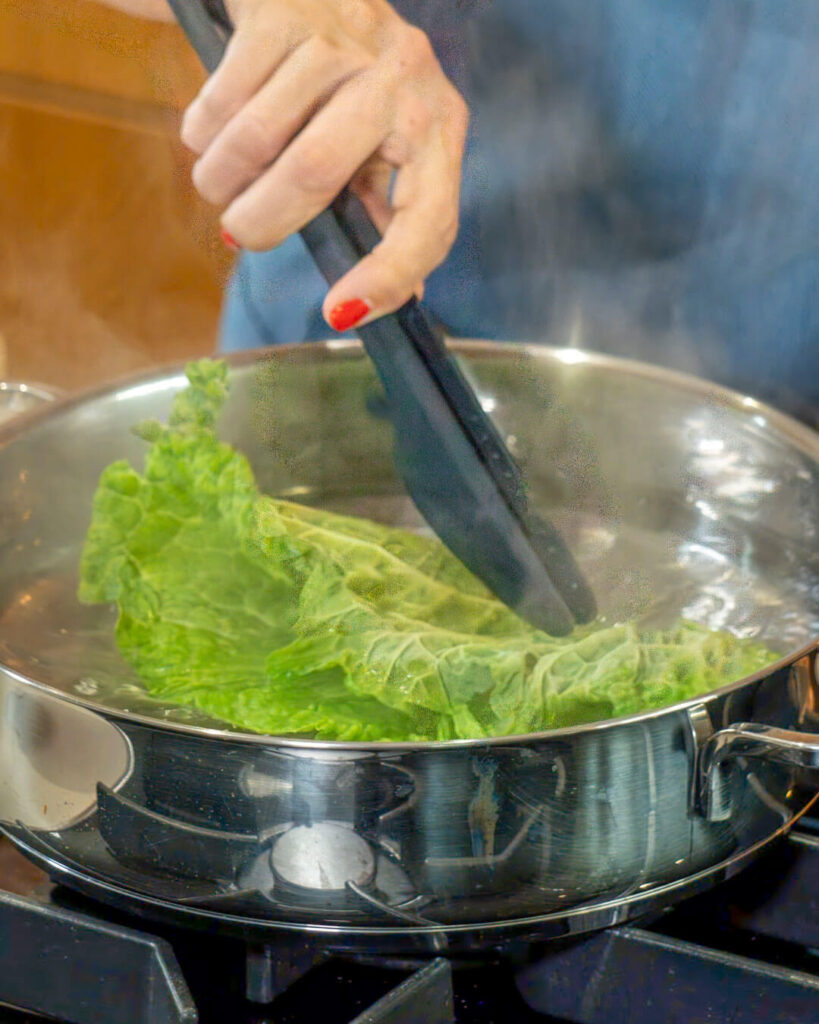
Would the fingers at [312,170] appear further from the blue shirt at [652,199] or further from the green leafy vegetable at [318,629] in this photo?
the blue shirt at [652,199]

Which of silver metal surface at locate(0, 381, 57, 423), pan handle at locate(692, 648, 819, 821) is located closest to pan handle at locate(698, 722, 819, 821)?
pan handle at locate(692, 648, 819, 821)

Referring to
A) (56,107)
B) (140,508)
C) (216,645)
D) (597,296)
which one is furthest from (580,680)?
(56,107)

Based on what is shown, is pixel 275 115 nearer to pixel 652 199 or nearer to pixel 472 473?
pixel 472 473

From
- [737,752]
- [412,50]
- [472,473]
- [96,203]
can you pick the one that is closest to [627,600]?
[472,473]

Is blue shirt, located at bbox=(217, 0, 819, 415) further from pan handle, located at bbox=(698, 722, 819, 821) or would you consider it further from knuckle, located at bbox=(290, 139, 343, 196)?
pan handle, located at bbox=(698, 722, 819, 821)

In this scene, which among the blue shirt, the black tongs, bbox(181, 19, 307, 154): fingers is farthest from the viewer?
the blue shirt

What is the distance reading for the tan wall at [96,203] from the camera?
0.74 meters

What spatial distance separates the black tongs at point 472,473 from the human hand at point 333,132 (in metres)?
0.02

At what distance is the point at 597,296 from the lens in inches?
41.4

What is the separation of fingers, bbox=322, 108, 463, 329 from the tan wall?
0.12 metres

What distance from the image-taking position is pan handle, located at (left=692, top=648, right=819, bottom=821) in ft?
1.58

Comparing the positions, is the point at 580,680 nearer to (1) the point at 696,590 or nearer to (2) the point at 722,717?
(2) the point at 722,717

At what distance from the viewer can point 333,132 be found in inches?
24.1

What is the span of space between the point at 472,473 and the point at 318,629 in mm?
142
